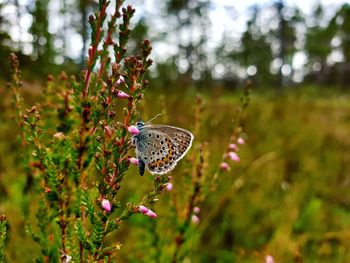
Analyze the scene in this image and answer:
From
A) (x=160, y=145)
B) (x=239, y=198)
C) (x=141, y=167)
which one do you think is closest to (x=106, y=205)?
(x=141, y=167)

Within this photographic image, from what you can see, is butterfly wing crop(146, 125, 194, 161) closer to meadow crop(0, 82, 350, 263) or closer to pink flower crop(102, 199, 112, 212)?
meadow crop(0, 82, 350, 263)

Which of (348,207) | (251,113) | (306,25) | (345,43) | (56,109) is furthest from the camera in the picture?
(306,25)

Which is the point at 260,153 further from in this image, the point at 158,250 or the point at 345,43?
the point at 345,43

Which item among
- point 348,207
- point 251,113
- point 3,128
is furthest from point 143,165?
point 251,113

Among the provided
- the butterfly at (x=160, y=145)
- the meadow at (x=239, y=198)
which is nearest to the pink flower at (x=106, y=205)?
the meadow at (x=239, y=198)

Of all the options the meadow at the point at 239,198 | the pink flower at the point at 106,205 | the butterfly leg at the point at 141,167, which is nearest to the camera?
the pink flower at the point at 106,205

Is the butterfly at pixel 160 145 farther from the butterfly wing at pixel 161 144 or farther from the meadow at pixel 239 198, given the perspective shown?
the meadow at pixel 239 198

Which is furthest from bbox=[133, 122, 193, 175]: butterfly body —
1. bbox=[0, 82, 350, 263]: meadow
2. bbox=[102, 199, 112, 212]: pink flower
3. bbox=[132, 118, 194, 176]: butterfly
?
bbox=[102, 199, 112, 212]: pink flower

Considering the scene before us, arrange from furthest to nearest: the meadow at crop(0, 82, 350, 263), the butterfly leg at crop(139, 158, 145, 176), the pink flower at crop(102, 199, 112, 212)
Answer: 1. the meadow at crop(0, 82, 350, 263)
2. the butterfly leg at crop(139, 158, 145, 176)
3. the pink flower at crop(102, 199, 112, 212)
